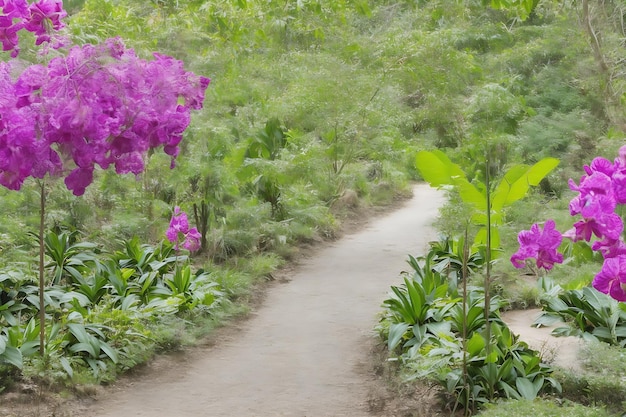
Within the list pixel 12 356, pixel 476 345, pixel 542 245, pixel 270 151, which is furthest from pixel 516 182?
pixel 270 151

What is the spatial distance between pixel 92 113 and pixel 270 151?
390 inches

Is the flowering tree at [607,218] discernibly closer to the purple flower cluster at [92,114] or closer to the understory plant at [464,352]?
the purple flower cluster at [92,114]

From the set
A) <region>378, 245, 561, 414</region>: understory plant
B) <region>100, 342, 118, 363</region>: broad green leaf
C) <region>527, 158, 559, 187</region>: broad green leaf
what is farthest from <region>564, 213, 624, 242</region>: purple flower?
<region>100, 342, 118, 363</region>: broad green leaf

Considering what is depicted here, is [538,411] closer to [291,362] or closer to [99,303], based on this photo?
[291,362]

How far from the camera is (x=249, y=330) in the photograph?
7.39 meters

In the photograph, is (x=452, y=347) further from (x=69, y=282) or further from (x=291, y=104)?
(x=291, y=104)

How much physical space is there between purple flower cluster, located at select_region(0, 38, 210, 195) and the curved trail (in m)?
2.72

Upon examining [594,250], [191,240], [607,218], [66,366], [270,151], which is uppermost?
[607,218]

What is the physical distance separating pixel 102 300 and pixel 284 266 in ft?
11.6

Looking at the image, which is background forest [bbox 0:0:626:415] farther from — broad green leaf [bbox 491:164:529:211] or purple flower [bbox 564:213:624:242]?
purple flower [bbox 564:213:624:242]

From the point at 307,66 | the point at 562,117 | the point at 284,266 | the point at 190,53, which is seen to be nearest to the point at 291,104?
the point at 307,66

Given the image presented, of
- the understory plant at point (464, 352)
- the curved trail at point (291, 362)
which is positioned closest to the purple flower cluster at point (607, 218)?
the understory plant at point (464, 352)

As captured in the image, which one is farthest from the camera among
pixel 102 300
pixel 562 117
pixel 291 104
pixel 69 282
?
pixel 562 117

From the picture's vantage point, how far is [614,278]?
6.98 ft
